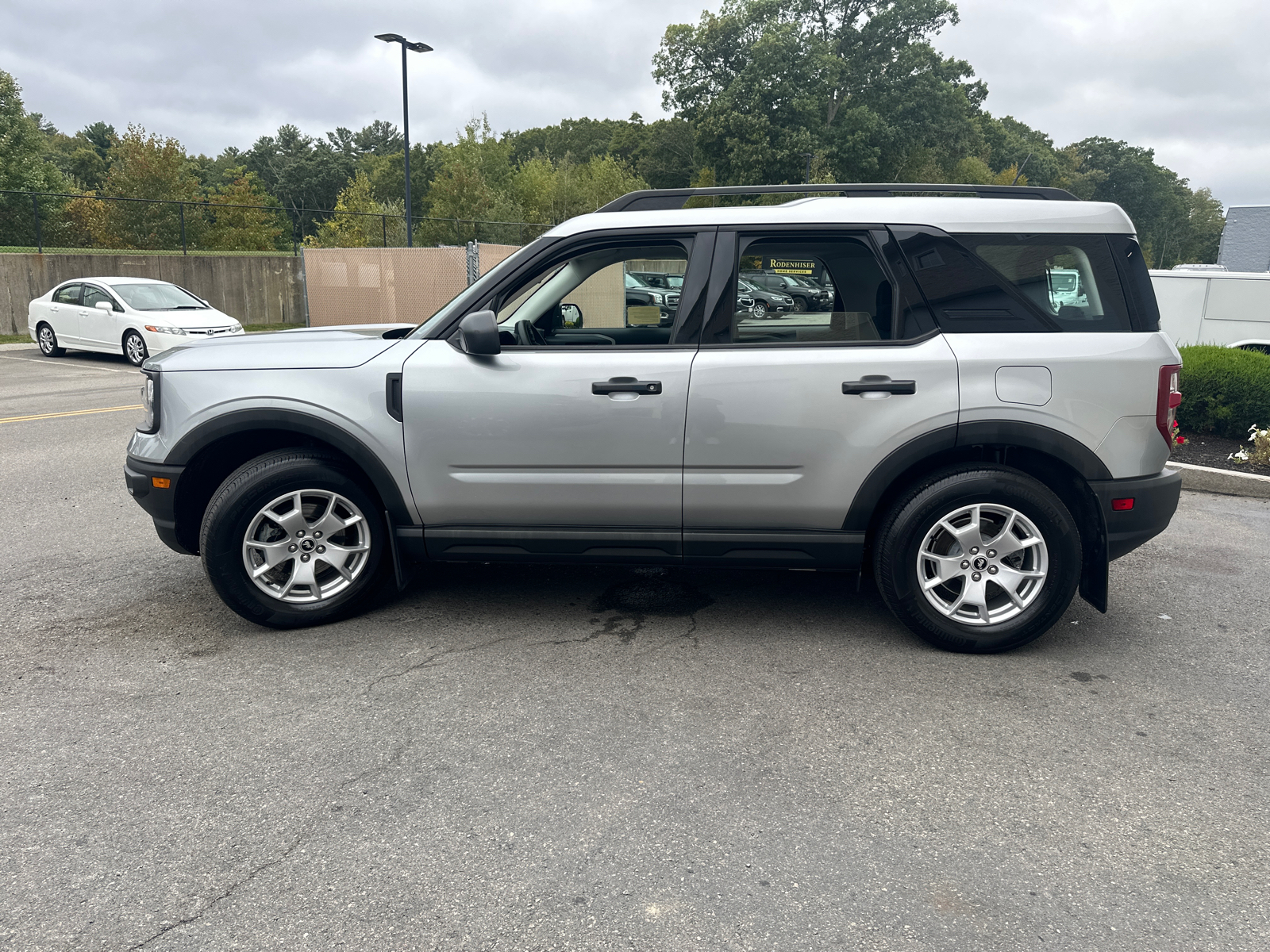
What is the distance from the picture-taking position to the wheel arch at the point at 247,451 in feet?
13.5

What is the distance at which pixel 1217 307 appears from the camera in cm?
1037

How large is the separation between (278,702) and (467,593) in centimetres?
139

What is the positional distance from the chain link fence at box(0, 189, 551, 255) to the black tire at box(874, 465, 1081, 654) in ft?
80.3

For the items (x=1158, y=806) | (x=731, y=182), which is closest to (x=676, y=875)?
(x=1158, y=806)

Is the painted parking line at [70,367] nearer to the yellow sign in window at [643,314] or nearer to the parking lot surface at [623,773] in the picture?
the parking lot surface at [623,773]

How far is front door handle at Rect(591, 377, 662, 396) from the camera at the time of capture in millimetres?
3982

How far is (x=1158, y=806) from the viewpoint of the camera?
2910mm

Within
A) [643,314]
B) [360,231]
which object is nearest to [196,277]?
[360,231]

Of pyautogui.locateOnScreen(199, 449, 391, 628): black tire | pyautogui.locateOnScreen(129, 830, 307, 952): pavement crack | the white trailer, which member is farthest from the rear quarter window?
the white trailer

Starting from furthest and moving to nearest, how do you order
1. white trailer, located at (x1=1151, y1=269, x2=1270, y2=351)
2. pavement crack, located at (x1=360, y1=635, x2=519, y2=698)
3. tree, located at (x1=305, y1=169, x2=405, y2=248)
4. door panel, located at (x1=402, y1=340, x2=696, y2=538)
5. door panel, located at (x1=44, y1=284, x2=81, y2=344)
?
tree, located at (x1=305, y1=169, x2=405, y2=248)
door panel, located at (x1=44, y1=284, x2=81, y2=344)
white trailer, located at (x1=1151, y1=269, x2=1270, y2=351)
door panel, located at (x1=402, y1=340, x2=696, y2=538)
pavement crack, located at (x1=360, y1=635, x2=519, y2=698)

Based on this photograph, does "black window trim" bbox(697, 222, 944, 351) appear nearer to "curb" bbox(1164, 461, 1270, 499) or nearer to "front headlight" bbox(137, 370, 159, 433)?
"front headlight" bbox(137, 370, 159, 433)

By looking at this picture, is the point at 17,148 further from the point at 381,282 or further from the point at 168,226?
the point at 381,282

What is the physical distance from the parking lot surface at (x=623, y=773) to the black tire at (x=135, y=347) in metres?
12.3

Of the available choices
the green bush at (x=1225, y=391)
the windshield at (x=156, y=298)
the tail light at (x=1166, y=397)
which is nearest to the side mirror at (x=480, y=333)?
the tail light at (x=1166, y=397)
